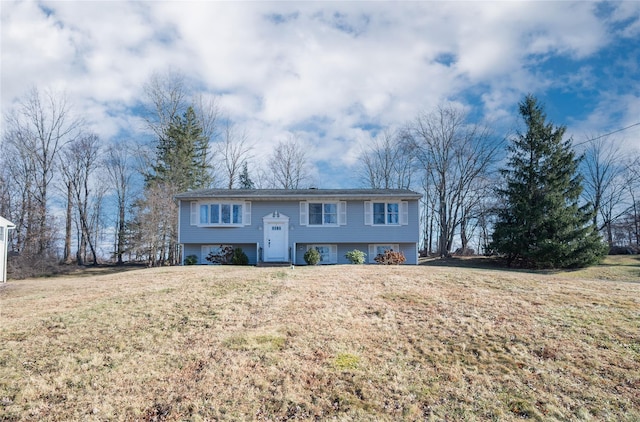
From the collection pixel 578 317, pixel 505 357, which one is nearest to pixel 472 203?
pixel 578 317

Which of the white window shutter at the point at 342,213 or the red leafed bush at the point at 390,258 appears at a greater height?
the white window shutter at the point at 342,213

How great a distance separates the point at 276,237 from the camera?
824 inches

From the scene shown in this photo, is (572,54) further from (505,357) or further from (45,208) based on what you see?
(45,208)

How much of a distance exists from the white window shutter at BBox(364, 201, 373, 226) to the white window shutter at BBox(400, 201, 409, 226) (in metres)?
1.62

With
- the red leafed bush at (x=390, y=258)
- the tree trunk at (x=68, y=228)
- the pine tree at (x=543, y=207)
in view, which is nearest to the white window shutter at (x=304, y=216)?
the red leafed bush at (x=390, y=258)

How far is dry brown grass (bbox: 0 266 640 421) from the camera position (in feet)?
17.0

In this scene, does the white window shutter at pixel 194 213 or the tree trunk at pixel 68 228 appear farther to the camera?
the tree trunk at pixel 68 228

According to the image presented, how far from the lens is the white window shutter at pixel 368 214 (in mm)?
21094

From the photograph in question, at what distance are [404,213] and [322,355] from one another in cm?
1543

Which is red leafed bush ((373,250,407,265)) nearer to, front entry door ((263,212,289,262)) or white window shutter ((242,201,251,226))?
front entry door ((263,212,289,262))

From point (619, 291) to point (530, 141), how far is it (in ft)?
49.6

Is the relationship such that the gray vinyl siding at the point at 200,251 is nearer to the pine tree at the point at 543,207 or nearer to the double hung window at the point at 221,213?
the double hung window at the point at 221,213

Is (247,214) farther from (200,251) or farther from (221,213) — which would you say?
(200,251)

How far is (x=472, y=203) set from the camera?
112 feet
